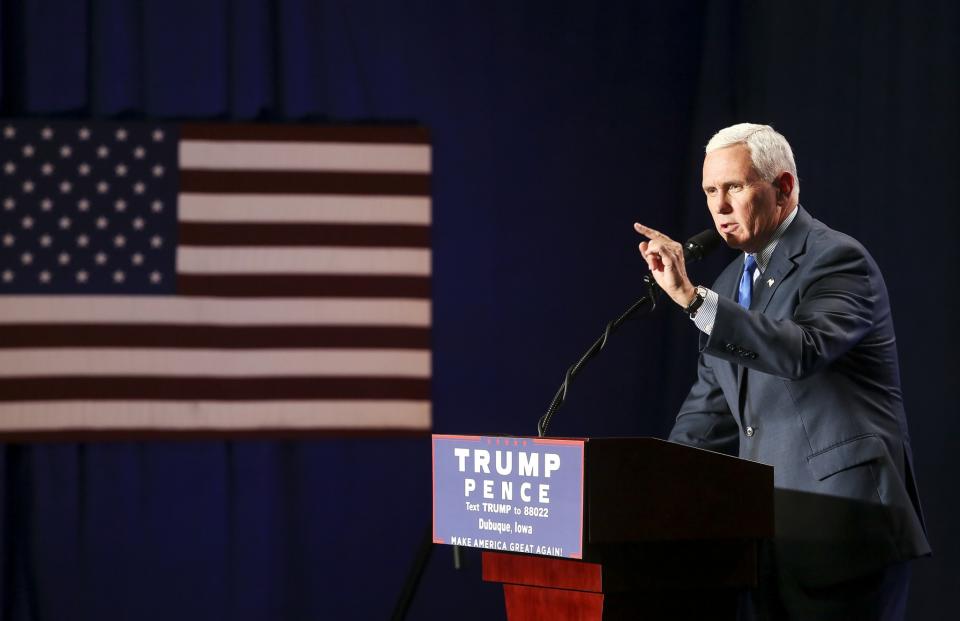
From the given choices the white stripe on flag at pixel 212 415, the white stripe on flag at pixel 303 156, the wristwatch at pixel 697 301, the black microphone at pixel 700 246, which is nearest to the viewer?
the wristwatch at pixel 697 301

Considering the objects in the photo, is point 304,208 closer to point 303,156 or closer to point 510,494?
point 303,156

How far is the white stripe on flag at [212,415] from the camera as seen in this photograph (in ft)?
13.0

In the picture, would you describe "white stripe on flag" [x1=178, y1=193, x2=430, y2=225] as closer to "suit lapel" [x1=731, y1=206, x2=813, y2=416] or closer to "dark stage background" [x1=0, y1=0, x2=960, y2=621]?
"dark stage background" [x1=0, y1=0, x2=960, y2=621]

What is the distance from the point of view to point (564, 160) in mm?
4250

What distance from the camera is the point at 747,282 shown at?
93.2 inches

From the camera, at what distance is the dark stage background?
13.1 feet

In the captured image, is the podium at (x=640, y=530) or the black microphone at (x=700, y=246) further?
the black microphone at (x=700, y=246)

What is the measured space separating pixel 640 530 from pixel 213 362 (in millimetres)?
2608

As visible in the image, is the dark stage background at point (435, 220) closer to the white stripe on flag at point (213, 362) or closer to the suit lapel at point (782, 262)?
the white stripe on flag at point (213, 362)

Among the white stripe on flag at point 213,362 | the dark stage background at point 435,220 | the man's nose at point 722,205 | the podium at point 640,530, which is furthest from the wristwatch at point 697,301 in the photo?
the white stripe on flag at point 213,362

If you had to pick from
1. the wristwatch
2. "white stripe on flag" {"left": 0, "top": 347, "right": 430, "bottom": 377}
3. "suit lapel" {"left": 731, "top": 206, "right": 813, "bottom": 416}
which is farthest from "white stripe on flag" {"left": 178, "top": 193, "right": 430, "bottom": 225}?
the wristwatch

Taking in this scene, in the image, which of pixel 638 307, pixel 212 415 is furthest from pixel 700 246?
pixel 212 415

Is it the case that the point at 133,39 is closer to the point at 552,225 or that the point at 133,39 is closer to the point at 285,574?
the point at 552,225

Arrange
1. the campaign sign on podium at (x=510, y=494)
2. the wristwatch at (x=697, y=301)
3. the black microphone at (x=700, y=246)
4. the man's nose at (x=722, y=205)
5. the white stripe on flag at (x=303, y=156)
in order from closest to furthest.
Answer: the campaign sign on podium at (x=510, y=494)
the wristwatch at (x=697, y=301)
the black microphone at (x=700, y=246)
the man's nose at (x=722, y=205)
the white stripe on flag at (x=303, y=156)
